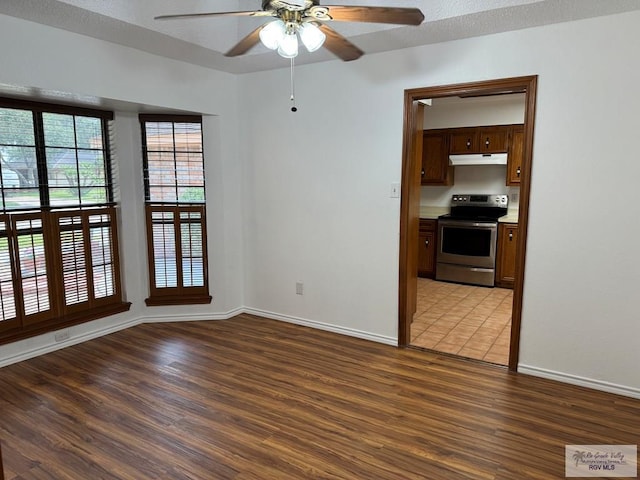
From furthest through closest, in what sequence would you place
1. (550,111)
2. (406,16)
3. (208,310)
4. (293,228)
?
(208,310) < (293,228) < (550,111) < (406,16)

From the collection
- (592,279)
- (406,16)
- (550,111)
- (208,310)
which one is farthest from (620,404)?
(208,310)

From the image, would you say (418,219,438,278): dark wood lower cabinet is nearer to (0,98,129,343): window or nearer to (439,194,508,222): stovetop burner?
(439,194,508,222): stovetop burner

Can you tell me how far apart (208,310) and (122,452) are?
220 centimetres

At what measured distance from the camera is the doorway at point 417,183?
303cm

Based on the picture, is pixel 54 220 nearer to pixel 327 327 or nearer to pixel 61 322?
pixel 61 322

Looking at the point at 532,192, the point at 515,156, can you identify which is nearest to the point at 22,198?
the point at 532,192

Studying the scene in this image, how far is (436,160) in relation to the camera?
6.26 m

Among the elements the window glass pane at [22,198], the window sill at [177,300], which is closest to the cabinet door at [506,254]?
the window sill at [177,300]

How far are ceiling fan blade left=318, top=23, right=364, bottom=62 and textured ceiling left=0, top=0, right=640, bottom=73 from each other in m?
0.59

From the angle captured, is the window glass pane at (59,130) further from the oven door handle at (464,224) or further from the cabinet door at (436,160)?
the oven door handle at (464,224)

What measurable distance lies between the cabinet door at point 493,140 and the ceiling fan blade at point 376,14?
163 inches

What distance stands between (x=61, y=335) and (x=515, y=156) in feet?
18.1

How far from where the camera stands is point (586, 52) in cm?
277

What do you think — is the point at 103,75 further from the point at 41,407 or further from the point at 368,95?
the point at 41,407
